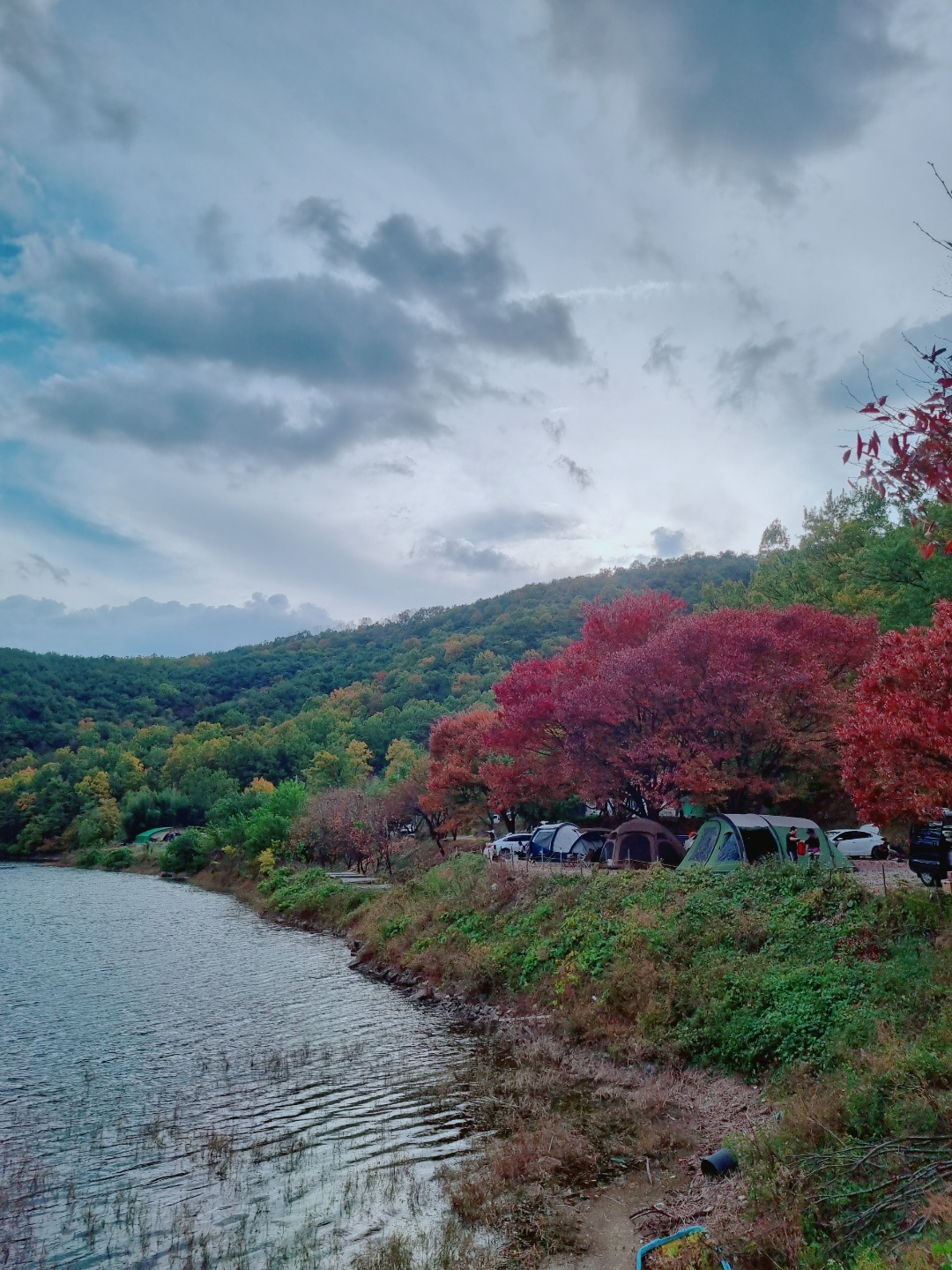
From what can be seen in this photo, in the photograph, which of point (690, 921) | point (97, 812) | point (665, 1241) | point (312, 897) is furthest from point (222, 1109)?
point (97, 812)

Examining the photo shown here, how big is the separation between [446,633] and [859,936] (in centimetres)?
13516

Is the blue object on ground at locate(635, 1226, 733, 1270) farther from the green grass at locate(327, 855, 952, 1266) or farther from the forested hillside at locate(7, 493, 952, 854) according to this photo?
the forested hillside at locate(7, 493, 952, 854)

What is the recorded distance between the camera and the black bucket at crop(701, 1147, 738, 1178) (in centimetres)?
918

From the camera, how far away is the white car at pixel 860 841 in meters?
28.9

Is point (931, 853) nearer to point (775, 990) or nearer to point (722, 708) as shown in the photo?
point (775, 990)

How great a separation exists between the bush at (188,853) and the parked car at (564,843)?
129 feet

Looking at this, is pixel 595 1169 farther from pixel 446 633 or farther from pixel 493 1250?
pixel 446 633

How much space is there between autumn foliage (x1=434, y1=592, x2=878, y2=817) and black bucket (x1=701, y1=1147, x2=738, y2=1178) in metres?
16.1

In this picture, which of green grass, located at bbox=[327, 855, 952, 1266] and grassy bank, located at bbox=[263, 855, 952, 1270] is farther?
green grass, located at bbox=[327, 855, 952, 1266]

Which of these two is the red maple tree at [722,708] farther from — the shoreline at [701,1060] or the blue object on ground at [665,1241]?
the blue object on ground at [665,1241]

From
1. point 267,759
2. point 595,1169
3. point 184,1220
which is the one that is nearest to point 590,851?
point 595,1169

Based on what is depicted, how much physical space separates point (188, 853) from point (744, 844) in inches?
2197

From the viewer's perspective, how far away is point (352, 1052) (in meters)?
16.1

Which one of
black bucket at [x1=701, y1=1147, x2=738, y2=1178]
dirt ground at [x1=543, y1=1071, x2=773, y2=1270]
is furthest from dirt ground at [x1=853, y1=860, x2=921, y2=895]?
black bucket at [x1=701, y1=1147, x2=738, y2=1178]
